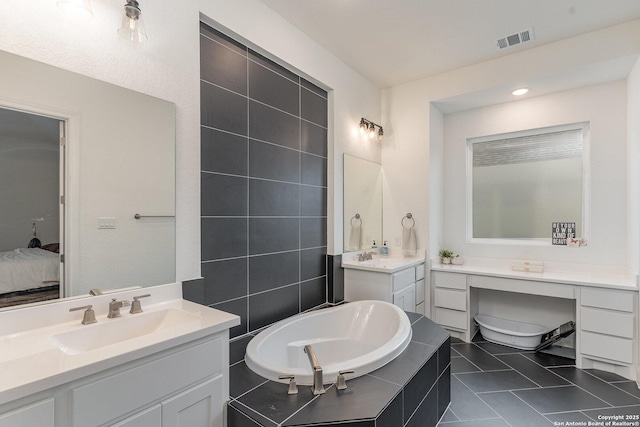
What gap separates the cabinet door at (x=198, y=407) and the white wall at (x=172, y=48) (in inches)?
27.4

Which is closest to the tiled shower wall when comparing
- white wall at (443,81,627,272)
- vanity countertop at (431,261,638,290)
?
vanity countertop at (431,261,638,290)

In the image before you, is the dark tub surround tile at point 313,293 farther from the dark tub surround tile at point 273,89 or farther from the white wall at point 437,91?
the dark tub surround tile at point 273,89

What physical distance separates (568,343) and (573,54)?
109 inches

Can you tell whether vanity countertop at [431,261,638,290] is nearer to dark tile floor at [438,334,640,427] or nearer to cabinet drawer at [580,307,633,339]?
cabinet drawer at [580,307,633,339]

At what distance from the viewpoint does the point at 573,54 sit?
106 inches

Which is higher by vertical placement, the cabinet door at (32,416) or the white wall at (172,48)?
the white wall at (172,48)

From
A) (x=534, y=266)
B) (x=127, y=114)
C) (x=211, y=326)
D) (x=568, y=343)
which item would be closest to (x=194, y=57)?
(x=127, y=114)

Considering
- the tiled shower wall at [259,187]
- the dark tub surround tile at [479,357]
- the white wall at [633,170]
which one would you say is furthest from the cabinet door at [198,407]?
the white wall at [633,170]

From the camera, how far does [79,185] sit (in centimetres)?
143

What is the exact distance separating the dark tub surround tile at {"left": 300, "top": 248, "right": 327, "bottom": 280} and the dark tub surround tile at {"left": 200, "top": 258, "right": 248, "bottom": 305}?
0.65m

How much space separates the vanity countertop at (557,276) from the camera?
2585 mm

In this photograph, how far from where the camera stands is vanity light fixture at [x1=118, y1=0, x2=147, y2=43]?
140 centimetres

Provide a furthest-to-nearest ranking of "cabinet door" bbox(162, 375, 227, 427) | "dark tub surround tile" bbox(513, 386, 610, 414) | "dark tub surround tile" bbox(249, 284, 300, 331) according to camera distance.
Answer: "dark tub surround tile" bbox(249, 284, 300, 331) → "dark tub surround tile" bbox(513, 386, 610, 414) → "cabinet door" bbox(162, 375, 227, 427)

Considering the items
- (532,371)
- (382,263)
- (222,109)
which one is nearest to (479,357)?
(532,371)
